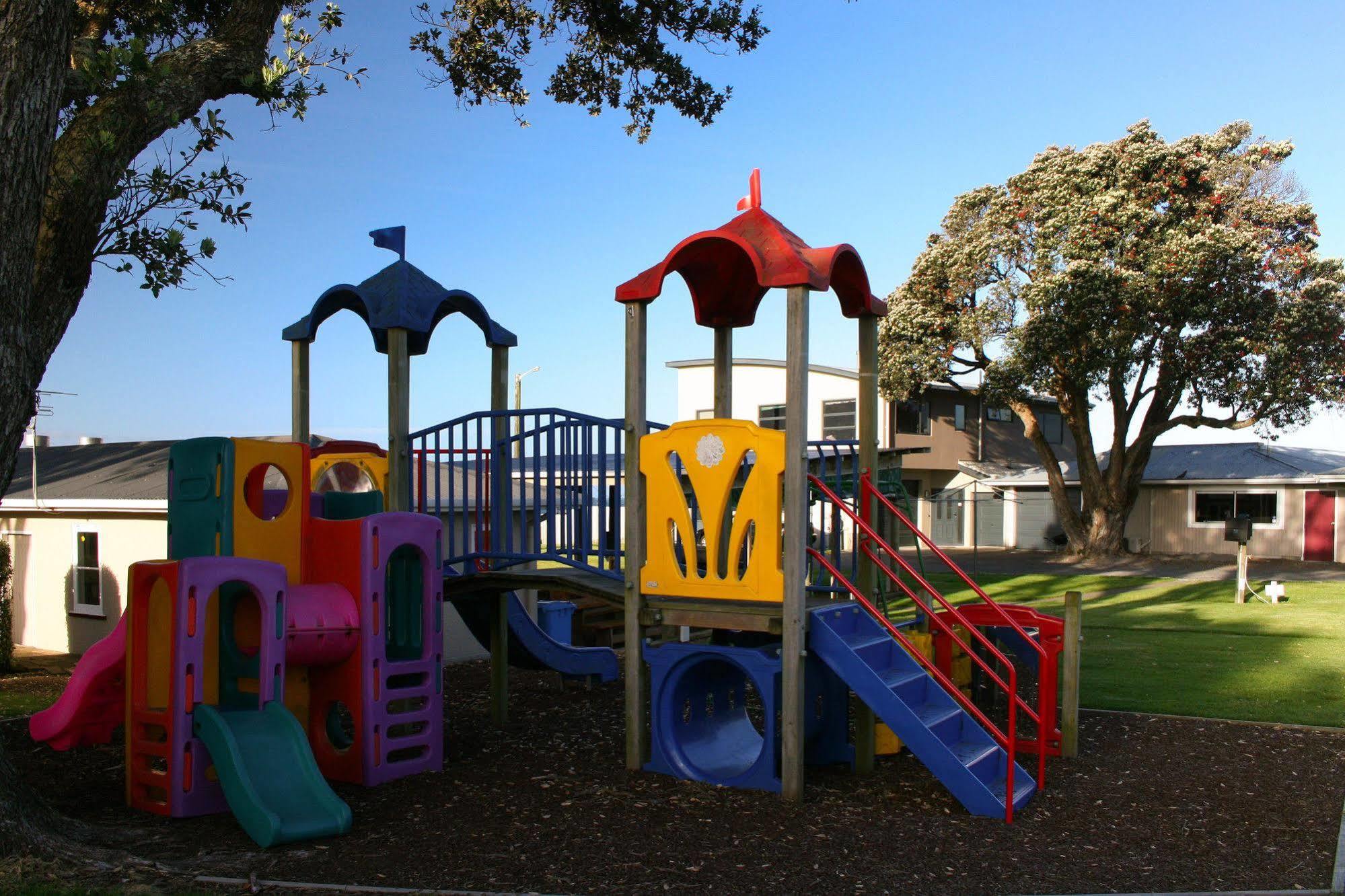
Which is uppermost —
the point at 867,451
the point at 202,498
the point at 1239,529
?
the point at 867,451

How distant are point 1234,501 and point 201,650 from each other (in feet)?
104

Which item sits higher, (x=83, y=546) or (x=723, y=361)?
(x=723, y=361)

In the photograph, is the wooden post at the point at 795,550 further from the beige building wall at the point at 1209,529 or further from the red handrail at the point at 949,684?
the beige building wall at the point at 1209,529

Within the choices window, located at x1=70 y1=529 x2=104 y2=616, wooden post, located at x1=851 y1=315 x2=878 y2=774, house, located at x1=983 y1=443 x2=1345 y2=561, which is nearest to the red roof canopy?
wooden post, located at x1=851 y1=315 x2=878 y2=774

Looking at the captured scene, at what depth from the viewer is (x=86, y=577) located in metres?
16.1

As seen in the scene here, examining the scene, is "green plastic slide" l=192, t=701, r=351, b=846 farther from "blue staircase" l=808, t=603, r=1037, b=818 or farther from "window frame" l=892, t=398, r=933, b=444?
"window frame" l=892, t=398, r=933, b=444

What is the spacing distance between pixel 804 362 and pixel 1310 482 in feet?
94.7

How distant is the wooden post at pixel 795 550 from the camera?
717 cm

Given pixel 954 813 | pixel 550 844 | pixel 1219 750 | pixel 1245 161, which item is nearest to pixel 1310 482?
pixel 1245 161

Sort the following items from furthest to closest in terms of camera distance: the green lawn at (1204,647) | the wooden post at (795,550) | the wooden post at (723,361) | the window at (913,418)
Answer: the window at (913,418) < the green lawn at (1204,647) < the wooden post at (723,361) < the wooden post at (795,550)

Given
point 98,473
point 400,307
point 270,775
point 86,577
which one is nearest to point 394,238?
point 400,307

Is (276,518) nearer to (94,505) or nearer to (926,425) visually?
(94,505)

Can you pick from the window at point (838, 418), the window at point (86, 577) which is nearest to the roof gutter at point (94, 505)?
the window at point (86, 577)

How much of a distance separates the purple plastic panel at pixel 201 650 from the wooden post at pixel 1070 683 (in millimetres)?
5575
